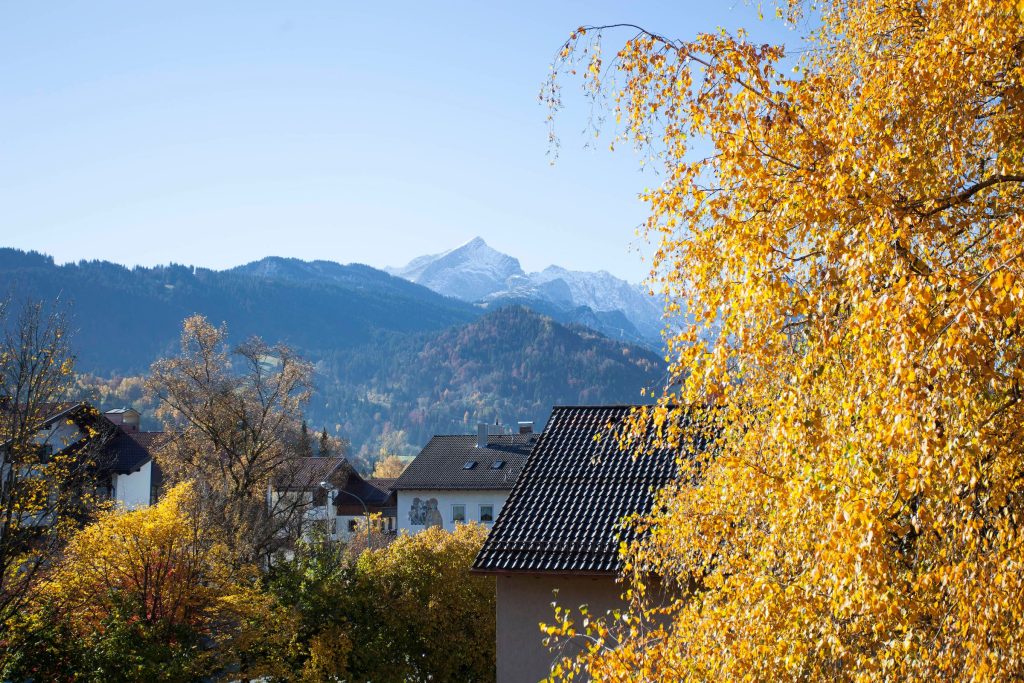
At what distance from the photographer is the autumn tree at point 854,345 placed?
4.29 meters

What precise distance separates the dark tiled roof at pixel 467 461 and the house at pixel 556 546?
4518 centimetres

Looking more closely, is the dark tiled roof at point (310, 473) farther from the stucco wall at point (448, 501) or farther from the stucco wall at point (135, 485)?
the stucco wall at point (135, 485)

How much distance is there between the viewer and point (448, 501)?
6506cm

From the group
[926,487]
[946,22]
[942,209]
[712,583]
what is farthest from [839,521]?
[946,22]

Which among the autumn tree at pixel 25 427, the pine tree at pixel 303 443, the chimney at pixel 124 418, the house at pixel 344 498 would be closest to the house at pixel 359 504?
the house at pixel 344 498

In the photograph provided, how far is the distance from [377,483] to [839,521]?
8949 centimetres

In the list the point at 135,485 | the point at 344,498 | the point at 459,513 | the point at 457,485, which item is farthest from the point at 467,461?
the point at 135,485

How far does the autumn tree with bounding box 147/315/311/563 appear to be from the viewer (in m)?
34.1

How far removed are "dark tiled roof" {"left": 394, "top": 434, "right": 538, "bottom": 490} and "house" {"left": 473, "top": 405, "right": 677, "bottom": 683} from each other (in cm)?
4518

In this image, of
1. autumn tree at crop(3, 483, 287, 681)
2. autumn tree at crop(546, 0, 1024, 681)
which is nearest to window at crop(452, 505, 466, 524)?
autumn tree at crop(3, 483, 287, 681)

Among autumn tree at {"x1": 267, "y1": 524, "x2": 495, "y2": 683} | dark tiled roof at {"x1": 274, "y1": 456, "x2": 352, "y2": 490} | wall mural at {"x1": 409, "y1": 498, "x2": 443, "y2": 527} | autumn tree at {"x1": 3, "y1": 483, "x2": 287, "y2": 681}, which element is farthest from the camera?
wall mural at {"x1": 409, "y1": 498, "x2": 443, "y2": 527}

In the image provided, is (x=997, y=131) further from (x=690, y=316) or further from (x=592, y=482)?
(x=592, y=482)

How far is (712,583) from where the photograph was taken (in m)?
6.82

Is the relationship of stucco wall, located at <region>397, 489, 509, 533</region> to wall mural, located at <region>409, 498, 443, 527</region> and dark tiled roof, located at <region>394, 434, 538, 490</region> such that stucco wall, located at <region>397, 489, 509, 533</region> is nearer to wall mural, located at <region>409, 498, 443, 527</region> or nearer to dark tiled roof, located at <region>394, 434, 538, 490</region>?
wall mural, located at <region>409, 498, 443, 527</region>
